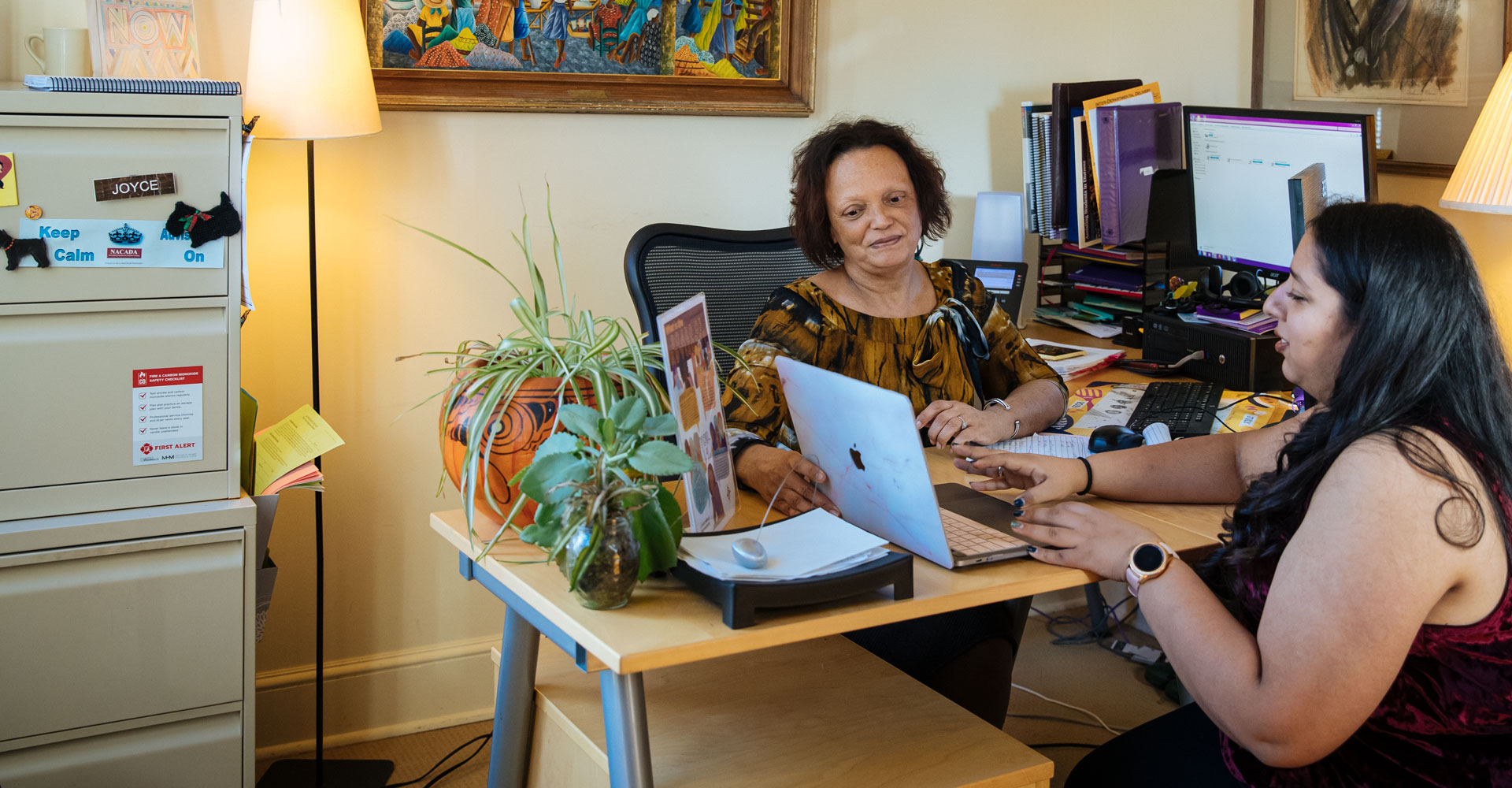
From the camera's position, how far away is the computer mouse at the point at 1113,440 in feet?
6.07

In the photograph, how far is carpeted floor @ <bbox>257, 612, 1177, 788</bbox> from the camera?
99.2 inches

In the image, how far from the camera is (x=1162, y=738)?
5.11 ft

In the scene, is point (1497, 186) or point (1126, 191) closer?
point (1497, 186)

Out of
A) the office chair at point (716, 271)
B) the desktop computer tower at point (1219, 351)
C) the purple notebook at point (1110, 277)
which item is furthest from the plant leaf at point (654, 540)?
the purple notebook at point (1110, 277)

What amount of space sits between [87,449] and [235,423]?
21 cm

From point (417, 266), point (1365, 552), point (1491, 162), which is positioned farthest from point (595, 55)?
point (1365, 552)

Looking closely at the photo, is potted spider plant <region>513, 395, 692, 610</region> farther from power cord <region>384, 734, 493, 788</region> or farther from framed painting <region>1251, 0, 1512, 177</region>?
framed painting <region>1251, 0, 1512, 177</region>

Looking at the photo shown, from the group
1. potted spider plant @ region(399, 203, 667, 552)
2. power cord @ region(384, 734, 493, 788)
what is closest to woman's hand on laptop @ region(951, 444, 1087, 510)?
potted spider plant @ region(399, 203, 667, 552)

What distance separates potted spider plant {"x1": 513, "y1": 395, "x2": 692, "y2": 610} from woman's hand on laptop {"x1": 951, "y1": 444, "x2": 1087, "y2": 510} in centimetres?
59

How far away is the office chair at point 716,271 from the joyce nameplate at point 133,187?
776mm

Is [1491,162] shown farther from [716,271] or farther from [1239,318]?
[716,271]

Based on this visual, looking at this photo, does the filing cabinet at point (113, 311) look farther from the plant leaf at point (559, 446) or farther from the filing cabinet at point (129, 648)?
the plant leaf at point (559, 446)

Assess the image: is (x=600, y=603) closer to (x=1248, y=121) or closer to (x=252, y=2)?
(x=252, y=2)

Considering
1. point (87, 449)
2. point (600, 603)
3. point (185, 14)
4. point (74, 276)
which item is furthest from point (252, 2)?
point (600, 603)
